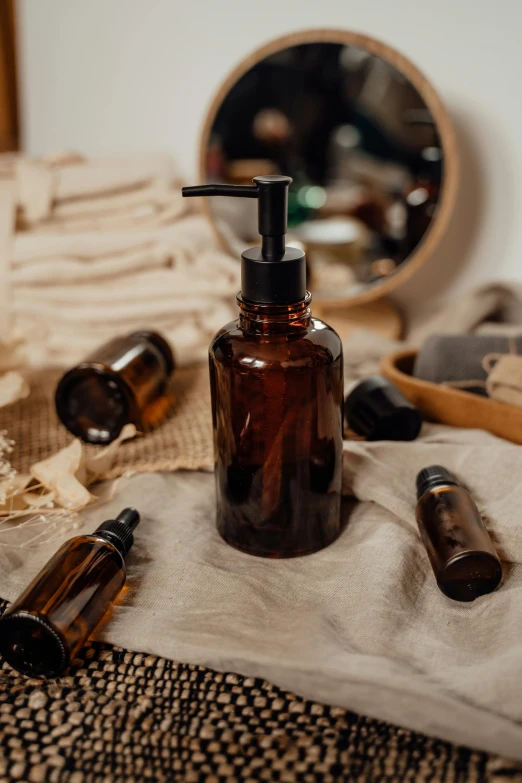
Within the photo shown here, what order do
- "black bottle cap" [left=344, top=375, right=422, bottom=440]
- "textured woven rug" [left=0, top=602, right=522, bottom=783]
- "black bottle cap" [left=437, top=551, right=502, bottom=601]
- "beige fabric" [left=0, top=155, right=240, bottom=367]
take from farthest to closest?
"beige fabric" [left=0, top=155, right=240, bottom=367] < "black bottle cap" [left=344, top=375, right=422, bottom=440] < "black bottle cap" [left=437, top=551, right=502, bottom=601] < "textured woven rug" [left=0, top=602, right=522, bottom=783]

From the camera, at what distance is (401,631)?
48 cm

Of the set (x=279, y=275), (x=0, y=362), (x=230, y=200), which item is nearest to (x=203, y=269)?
(x=230, y=200)

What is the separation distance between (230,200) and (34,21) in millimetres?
523

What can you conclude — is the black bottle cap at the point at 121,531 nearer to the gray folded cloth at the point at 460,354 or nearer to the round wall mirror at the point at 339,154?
the gray folded cloth at the point at 460,354

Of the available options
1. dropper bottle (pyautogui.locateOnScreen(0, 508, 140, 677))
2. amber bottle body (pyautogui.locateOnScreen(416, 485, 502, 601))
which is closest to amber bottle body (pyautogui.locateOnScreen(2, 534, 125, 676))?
dropper bottle (pyautogui.locateOnScreen(0, 508, 140, 677))

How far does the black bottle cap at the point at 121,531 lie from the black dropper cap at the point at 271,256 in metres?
0.20

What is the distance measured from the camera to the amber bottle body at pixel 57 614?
1.45ft

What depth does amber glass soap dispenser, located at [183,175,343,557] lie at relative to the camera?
492 mm

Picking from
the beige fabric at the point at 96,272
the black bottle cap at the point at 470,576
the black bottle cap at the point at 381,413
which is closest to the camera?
the black bottle cap at the point at 470,576

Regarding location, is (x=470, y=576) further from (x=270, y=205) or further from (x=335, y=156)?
(x=335, y=156)

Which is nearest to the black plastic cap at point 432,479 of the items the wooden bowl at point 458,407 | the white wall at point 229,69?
the wooden bowl at point 458,407

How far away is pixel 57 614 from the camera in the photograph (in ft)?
1.46

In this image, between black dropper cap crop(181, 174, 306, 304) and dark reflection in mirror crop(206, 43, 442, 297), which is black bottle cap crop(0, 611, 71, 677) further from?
dark reflection in mirror crop(206, 43, 442, 297)

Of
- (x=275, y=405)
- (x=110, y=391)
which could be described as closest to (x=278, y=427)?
(x=275, y=405)
